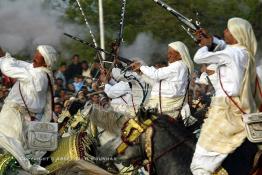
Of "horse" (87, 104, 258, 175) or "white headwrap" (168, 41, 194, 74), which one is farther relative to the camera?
"white headwrap" (168, 41, 194, 74)

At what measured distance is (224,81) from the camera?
25.4 feet

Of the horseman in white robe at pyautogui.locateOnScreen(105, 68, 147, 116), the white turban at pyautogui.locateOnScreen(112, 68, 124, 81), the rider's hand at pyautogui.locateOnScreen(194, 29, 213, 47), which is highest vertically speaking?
the rider's hand at pyautogui.locateOnScreen(194, 29, 213, 47)

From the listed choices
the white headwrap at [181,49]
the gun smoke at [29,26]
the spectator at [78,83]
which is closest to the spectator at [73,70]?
the spectator at [78,83]

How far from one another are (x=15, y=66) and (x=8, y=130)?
775 millimetres

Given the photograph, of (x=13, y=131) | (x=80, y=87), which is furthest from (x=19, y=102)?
(x=80, y=87)

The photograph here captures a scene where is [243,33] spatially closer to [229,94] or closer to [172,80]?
[229,94]

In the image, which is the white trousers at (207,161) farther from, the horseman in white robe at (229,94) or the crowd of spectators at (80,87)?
the crowd of spectators at (80,87)

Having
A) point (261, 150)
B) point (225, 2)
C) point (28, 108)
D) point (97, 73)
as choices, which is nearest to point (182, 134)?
point (261, 150)

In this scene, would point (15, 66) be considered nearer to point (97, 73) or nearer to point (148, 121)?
point (148, 121)

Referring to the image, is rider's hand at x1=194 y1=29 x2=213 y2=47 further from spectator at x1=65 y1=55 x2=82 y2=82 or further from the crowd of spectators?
spectator at x1=65 y1=55 x2=82 y2=82

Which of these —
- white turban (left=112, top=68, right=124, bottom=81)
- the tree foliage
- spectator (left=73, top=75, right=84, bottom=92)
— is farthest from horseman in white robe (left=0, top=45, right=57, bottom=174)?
the tree foliage

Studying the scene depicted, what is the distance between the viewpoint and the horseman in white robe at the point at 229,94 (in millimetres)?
7590

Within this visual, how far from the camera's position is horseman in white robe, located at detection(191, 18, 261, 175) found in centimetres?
759

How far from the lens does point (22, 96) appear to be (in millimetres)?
9578
